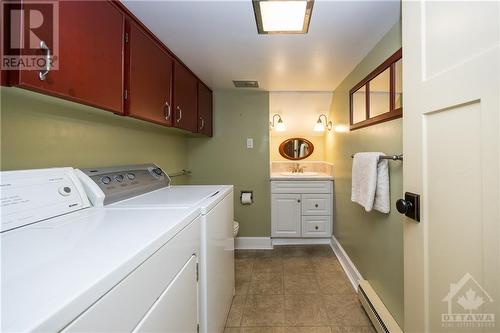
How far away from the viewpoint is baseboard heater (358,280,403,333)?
1.42m

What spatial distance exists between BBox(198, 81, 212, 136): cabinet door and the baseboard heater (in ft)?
6.85

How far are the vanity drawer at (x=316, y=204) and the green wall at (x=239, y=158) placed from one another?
0.48 m

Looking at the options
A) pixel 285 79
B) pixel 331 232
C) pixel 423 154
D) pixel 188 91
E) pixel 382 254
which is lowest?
pixel 331 232

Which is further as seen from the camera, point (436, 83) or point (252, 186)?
point (252, 186)

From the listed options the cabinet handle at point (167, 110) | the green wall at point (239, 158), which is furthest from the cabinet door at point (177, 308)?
the green wall at point (239, 158)

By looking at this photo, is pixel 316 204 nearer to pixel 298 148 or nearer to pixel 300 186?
pixel 300 186

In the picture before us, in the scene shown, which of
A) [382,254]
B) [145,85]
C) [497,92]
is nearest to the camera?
[497,92]

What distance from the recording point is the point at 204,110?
264cm

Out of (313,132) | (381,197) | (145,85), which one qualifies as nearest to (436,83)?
(381,197)

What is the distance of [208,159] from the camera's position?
9.91 ft

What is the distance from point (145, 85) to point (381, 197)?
65.6 inches

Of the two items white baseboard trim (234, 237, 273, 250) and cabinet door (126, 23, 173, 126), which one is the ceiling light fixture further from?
white baseboard trim (234, 237, 273, 250)

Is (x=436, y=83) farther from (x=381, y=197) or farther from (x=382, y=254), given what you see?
(x=382, y=254)

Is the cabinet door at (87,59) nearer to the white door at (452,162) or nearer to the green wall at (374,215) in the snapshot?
the white door at (452,162)
